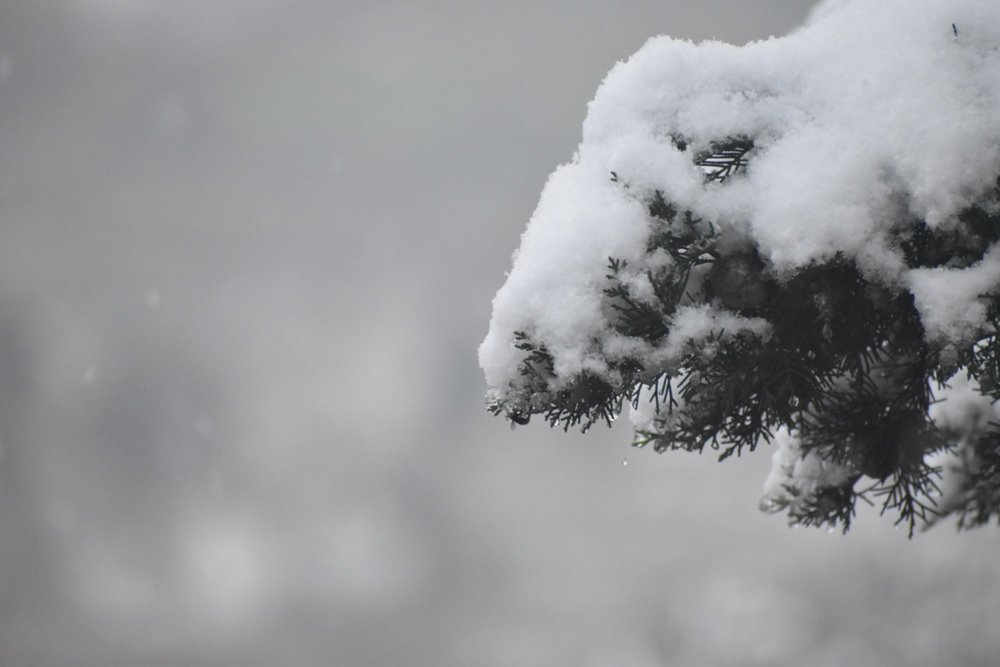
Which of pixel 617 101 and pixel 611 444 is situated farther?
pixel 611 444

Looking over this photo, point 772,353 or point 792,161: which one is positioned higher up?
point 792,161

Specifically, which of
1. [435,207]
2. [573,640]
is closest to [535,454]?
[573,640]

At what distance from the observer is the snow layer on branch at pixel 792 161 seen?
131 cm

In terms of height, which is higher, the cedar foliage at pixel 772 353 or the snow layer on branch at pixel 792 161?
the snow layer on branch at pixel 792 161

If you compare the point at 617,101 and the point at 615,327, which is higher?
the point at 617,101

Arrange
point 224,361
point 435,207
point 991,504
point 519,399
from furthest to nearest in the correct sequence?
1. point 435,207
2. point 224,361
3. point 991,504
4. point 519,399

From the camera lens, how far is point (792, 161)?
1.39m

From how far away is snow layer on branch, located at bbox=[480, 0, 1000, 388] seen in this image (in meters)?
1.31

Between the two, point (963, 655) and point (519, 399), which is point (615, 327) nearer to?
point (519, 399)

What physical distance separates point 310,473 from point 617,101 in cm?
6527

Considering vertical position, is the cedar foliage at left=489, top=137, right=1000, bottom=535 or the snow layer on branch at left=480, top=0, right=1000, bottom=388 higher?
the snow layer on branch at left=480, top=0, right=1000, bottom=388

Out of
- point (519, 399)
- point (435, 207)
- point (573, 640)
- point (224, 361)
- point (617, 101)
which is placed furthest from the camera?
point (435, 207)

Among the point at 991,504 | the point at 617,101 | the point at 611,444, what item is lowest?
the point at 991,504

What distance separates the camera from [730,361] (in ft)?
4.60
